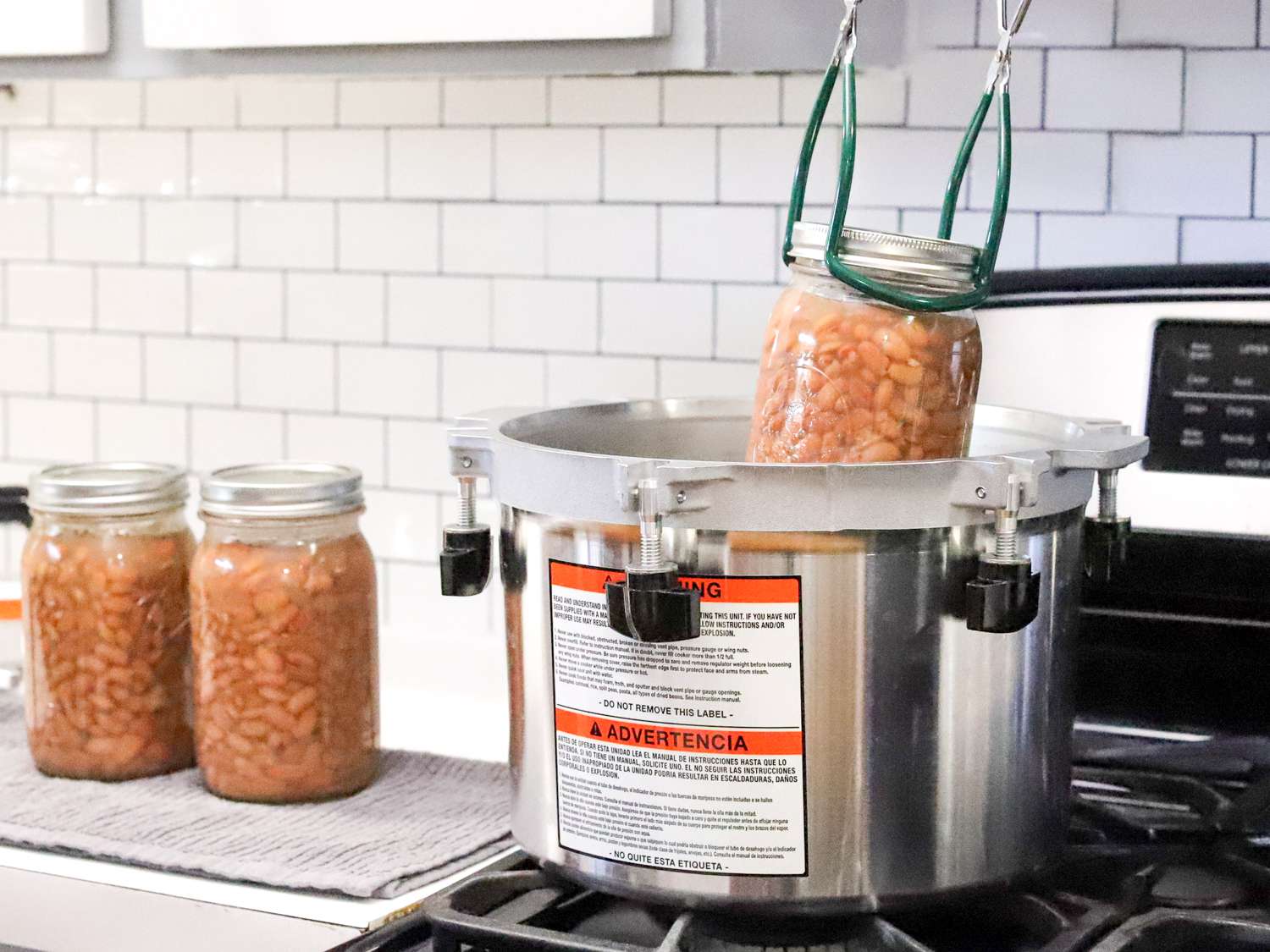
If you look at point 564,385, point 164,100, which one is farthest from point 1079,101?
point 164,100

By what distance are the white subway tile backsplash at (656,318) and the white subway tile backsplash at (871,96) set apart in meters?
0.20

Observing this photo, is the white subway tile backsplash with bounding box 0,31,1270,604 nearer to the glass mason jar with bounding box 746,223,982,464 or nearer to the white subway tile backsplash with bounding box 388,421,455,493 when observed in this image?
the white subway tile backsplash with bounding box 388,421,455,493

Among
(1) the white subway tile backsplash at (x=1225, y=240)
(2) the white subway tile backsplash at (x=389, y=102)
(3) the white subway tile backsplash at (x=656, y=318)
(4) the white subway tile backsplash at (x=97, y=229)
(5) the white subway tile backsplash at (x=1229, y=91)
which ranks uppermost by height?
(2) the white subway tile backsplash at (x=389, y=102)

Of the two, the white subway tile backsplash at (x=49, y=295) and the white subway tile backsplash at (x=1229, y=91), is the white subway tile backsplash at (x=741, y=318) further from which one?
the white subway tile backsplash at (x=49, y=295)

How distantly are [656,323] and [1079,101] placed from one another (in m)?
0.43

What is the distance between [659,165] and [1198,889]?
0.85m

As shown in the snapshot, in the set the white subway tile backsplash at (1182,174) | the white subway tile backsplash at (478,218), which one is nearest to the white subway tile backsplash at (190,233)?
the white subway tile backsplash at (478,218)

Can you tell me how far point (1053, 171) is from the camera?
52.4 inches

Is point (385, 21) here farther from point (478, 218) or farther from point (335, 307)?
point (335, 307)

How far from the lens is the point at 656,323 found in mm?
1508

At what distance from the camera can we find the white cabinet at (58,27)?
4.33ft

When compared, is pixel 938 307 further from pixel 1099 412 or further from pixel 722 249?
pixel 722 249

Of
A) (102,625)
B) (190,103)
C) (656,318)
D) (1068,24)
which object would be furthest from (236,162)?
(1068,24)

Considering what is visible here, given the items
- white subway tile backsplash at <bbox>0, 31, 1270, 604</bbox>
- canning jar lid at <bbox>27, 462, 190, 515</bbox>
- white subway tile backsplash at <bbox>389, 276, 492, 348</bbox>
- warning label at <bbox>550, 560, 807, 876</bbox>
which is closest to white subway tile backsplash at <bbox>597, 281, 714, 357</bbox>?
white subway tile backsplash at <bbox>0, 31, 1270, 604</bbox>
